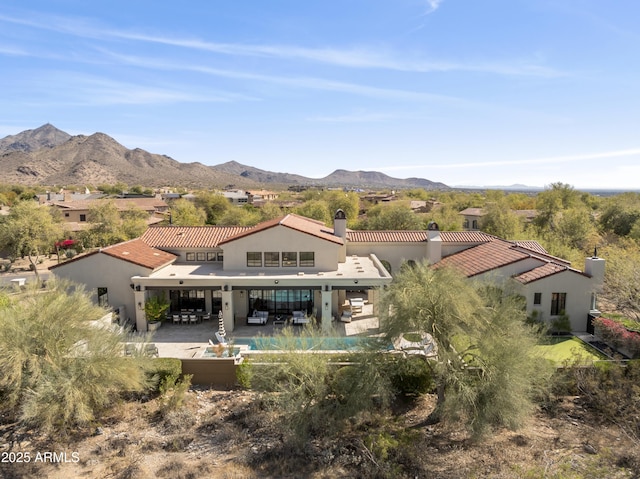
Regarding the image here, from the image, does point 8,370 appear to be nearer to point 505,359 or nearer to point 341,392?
point 341,392

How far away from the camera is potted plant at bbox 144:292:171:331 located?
25812mm

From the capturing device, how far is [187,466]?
1560 centimetres

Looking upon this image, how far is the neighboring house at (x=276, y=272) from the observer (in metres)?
26.1

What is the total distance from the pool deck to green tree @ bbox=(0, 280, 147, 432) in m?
5.01

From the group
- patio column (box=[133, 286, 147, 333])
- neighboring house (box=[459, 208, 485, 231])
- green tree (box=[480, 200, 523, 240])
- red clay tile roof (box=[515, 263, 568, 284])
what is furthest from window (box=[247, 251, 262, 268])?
neighboring house (box=[459, 208, 485, 231])

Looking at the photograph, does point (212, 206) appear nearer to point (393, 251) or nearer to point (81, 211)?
point (81, 211)

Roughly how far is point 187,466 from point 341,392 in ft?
20.2

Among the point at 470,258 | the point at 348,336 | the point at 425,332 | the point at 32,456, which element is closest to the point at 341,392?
the point at 425,332

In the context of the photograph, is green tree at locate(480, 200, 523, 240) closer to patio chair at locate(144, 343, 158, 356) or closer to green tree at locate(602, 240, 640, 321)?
green tree at locate(602, 240, 640, 321)

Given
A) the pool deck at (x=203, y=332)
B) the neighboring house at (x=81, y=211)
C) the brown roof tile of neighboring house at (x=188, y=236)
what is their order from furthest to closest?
1. the neighboring house at (x=81, y=211)
2. the brown roof tile of neighboring house at (x=188, y=236)
3. the pool deck at (x=203, y=332)

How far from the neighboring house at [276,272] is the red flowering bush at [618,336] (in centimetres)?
195

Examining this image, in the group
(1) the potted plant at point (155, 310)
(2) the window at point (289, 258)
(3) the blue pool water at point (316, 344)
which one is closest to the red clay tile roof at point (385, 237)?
(2) the window at point (289, 258)

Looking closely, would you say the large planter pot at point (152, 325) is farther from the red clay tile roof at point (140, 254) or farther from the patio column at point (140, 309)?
the red clay tile roof at point (140, 254)

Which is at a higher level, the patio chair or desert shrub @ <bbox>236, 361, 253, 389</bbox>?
the patio chair
